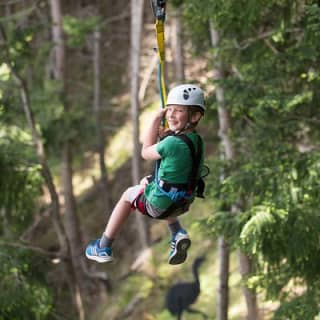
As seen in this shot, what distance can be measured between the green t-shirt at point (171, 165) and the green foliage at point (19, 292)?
5105 mm

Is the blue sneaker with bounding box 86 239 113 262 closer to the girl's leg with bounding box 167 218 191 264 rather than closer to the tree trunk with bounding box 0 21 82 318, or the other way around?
the girl's leg with bounding box 167 218 191 264

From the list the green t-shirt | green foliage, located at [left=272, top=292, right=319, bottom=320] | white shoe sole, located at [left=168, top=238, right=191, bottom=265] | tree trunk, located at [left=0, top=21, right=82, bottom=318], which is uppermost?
tree trunk, located at [left=0, top=21, right=82, bottom=318]

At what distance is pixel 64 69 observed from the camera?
1627 cm

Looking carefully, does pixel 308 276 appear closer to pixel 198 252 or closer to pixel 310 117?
pixel 310 117

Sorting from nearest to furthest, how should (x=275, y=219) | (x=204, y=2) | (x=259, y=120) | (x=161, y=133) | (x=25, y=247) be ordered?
(x=161, y=133) → (x=275, y=219) → (x=204, y=2) → (x=259, y=120) → (x=25, y=247)

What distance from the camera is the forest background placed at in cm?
723

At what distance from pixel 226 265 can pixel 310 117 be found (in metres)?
3.70

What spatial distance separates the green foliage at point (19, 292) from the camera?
9336 millimetres

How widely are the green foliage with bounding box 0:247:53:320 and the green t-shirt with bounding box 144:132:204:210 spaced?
16.7ft

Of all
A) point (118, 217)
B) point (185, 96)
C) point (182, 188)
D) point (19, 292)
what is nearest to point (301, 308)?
point (118, 217)

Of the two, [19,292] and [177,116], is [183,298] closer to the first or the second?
[19,292]

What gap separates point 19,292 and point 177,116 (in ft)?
18.9

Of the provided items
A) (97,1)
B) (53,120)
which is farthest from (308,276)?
(97,1)

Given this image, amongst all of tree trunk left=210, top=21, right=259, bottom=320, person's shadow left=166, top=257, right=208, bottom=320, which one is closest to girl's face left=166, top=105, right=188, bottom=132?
tree trunk left=210, top=21, right=259, bottom=320
